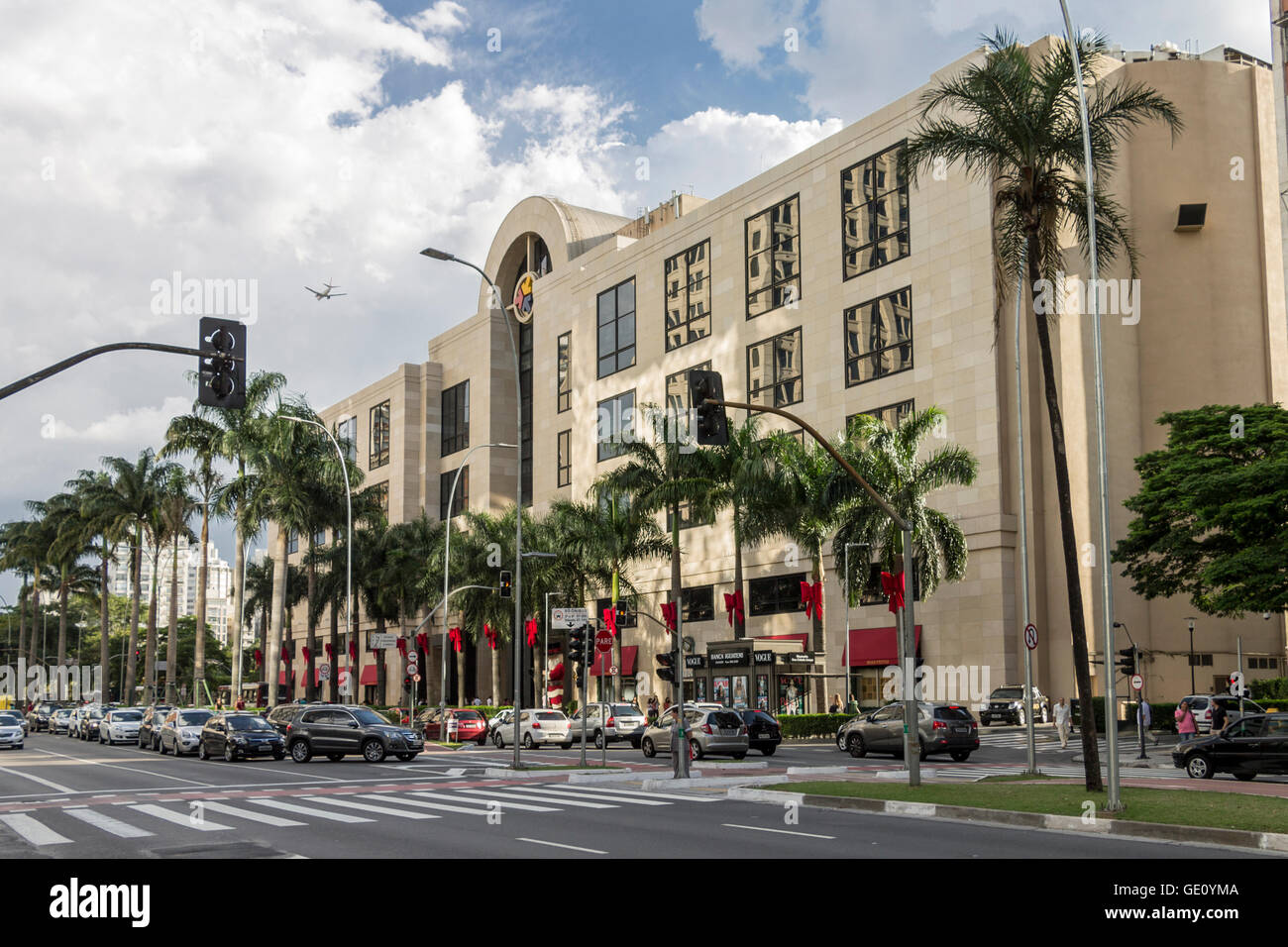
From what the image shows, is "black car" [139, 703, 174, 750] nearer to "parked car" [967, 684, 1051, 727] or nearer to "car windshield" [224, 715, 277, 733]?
"car windshield" [224, 715, 277, 733]

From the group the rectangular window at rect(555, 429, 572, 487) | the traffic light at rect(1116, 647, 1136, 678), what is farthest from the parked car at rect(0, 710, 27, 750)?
the traffic light at rect(1116, 647, 1136, 678)

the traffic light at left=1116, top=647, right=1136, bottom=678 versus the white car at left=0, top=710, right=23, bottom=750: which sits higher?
the traffic light at left=1116, top=647, right=1136, bottom=678

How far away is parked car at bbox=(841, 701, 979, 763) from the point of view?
33.4 m

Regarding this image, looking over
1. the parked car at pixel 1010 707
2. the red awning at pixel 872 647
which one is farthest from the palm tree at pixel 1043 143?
the red awning at pixel 872 647

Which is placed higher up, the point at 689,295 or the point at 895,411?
the point at 689,295

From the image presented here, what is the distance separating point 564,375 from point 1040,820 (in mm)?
63369

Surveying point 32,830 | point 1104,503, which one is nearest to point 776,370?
point 1104,503

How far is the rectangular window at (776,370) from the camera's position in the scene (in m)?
59.8

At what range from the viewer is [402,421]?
93375mm

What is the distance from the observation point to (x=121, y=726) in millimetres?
50000

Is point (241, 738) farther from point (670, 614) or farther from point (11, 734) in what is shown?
point (670, 614)

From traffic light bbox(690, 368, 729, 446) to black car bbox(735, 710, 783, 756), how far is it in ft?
63.2
